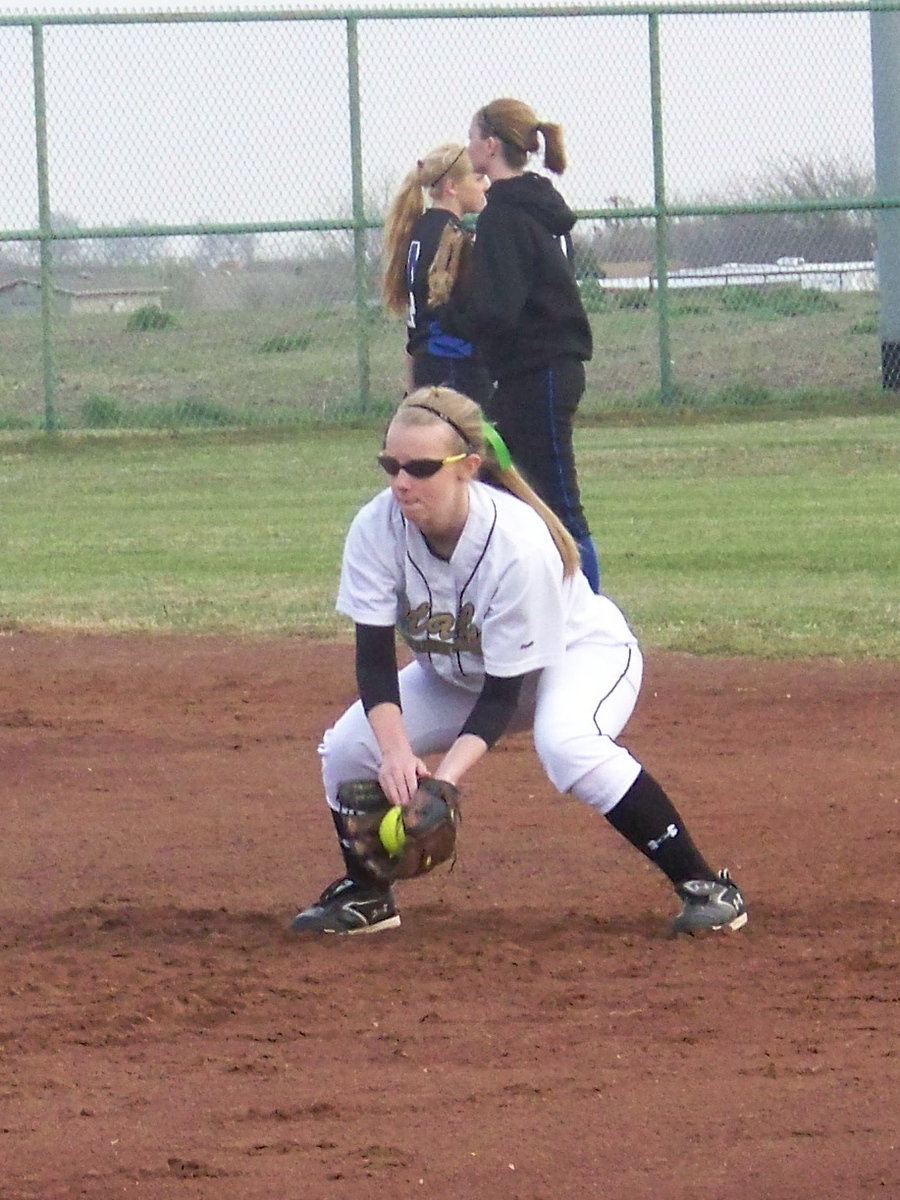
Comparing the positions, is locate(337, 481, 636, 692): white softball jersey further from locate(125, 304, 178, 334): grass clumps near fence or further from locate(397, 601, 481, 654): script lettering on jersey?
locate(125, 304, 178, 334): grass clumps near fence

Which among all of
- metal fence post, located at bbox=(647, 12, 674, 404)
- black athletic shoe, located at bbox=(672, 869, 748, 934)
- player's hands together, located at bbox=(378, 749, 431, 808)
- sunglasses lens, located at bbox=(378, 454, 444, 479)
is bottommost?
black athletic shoe, located at bbox=(672, 869, 748, 934)

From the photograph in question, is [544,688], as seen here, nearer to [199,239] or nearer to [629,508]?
[629,508]

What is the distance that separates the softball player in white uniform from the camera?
3.78 m

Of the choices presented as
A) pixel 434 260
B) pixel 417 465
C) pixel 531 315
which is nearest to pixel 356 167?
pixel 434 260

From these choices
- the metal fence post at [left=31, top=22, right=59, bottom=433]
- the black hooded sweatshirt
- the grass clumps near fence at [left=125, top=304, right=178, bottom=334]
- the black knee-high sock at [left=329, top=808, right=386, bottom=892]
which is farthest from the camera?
the grass clumps near fence at [left=125, top=304, right=178, bottom=334]

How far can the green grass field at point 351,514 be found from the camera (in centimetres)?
788

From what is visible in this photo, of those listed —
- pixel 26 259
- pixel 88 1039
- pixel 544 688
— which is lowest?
pixel 88 1039

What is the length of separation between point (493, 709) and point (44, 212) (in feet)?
35.8

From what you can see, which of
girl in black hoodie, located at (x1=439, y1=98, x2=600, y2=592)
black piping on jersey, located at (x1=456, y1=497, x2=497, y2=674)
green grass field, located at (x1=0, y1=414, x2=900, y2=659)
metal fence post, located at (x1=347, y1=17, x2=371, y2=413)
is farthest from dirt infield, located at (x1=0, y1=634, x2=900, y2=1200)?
metal fence post, located at (x1=347, y1=17, x2=371, y2=413)

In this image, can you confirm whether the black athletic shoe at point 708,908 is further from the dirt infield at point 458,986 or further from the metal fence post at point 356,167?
the metal fence post at point 356,167

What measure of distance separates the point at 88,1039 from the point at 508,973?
32.1 inches

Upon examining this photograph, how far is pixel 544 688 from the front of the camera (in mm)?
4012

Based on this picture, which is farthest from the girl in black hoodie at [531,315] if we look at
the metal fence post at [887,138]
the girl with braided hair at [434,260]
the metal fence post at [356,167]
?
the metal fence post at [887,138]

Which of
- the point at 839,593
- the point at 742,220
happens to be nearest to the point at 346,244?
the point at 742,220
